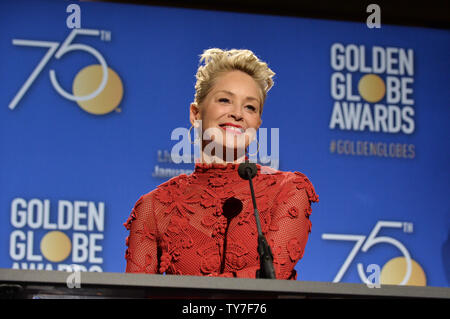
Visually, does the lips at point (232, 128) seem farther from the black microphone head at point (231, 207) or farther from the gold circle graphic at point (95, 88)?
the gold circle graphic at point (95, 88)

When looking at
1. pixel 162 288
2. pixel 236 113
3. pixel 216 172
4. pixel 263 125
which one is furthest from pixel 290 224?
pixel 263 125

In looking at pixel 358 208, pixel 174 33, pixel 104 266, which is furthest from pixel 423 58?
pixel 104 266

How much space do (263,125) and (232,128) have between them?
1.33 meters

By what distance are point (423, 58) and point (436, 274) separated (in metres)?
1.26

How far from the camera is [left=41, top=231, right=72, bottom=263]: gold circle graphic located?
3.82 meters

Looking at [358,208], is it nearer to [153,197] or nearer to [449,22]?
[449,22]

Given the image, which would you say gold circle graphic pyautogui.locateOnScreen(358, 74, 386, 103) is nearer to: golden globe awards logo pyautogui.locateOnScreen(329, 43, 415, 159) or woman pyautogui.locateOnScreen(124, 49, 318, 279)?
golden globe awards logo pyautogui.locateOnScreen(329, 43, 415, 159)

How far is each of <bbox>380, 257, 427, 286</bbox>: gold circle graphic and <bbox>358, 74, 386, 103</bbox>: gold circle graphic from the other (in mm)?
911

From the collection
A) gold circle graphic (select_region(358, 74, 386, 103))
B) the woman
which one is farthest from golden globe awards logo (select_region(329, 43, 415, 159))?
the woman

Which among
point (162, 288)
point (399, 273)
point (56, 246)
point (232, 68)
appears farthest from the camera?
point (399, 273)

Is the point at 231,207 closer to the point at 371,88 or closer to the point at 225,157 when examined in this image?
the point at 225,157

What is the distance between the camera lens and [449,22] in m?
4.50

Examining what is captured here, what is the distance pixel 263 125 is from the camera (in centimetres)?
397

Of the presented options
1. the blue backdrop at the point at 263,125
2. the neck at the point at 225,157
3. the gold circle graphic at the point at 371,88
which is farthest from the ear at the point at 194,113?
the gold circle graphic at the point at 371,88
